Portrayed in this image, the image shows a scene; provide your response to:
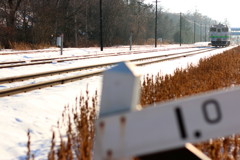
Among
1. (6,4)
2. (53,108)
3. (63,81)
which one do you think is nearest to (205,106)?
(53,108)

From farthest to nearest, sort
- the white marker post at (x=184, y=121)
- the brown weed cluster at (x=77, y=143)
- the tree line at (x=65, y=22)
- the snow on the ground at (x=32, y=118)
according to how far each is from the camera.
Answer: the tree line at (x=65, y=22)
the snow on the ground at (x=32, y=118)
the brown weed cluster at (x=77, y=143)
the white marker post at (x=184, y=121)

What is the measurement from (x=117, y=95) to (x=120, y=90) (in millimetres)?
21

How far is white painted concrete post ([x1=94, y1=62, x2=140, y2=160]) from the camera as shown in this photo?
1.14 meters

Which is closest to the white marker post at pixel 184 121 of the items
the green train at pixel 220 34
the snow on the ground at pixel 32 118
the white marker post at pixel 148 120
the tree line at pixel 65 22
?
the white marker post at pixel 148 120

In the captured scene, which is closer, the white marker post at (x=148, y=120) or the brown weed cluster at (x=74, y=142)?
the white marker post at (x=148, y=120)

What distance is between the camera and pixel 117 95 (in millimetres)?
1161

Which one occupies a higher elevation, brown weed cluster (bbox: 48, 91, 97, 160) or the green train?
the green train

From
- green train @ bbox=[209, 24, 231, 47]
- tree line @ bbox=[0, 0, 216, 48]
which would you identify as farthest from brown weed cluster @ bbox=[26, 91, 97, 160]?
green train @ bbox=[209, 24, 231, 47]

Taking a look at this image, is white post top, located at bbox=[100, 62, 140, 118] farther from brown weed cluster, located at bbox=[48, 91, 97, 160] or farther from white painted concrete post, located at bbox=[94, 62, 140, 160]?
brown weed cluster, located at bbox=[48, 91, 97, 160]

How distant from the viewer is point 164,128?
1.10 meters

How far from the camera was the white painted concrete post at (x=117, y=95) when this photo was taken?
3.73ft

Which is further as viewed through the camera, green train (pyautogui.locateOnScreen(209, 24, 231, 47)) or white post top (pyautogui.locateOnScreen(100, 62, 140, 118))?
green train (pyautogui.locateOnScreen(209, 24, 231, 47))

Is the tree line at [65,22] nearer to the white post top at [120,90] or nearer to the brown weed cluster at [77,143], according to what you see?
the brown weed cluster at [77,143]

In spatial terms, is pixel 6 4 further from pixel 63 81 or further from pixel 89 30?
pixel 63 81
